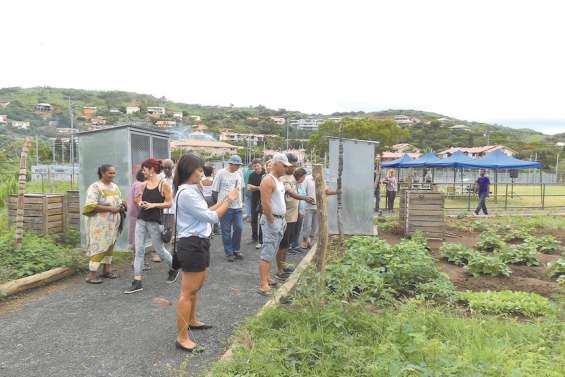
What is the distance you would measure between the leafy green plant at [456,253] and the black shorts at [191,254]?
4.69 metres

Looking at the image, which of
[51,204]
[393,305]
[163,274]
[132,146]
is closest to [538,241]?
[393,305]

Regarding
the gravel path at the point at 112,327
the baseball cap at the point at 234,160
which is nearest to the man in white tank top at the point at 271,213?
the gravel path at the point at 112,327

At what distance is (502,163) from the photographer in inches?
777

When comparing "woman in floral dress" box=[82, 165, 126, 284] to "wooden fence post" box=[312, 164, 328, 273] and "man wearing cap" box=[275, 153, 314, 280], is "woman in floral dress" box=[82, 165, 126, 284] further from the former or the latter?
"wooden fence post" box=[312, 164, 328, 273]

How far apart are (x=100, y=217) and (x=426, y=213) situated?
643cm

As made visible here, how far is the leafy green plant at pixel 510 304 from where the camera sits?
4531 millimetres

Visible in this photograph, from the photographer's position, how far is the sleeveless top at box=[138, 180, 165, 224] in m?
5.46

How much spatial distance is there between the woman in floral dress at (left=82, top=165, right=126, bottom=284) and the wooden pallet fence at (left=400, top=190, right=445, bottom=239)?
5921 millimetres

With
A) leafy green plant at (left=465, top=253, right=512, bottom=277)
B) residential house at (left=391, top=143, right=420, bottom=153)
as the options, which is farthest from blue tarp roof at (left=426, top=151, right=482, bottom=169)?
residential house at (left=391, top=143, right=420, bottom=153)

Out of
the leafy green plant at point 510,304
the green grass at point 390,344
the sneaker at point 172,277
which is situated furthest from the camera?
the sneaker at point 172,277

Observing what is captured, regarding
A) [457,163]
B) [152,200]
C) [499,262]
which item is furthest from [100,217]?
[457,163]

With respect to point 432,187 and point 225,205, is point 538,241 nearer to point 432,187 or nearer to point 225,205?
point 432,187

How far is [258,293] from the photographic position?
5500 millimetres

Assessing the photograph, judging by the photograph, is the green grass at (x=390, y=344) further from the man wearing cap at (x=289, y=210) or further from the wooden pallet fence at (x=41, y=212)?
the wooden pallet fence at (x=41, y=212)
